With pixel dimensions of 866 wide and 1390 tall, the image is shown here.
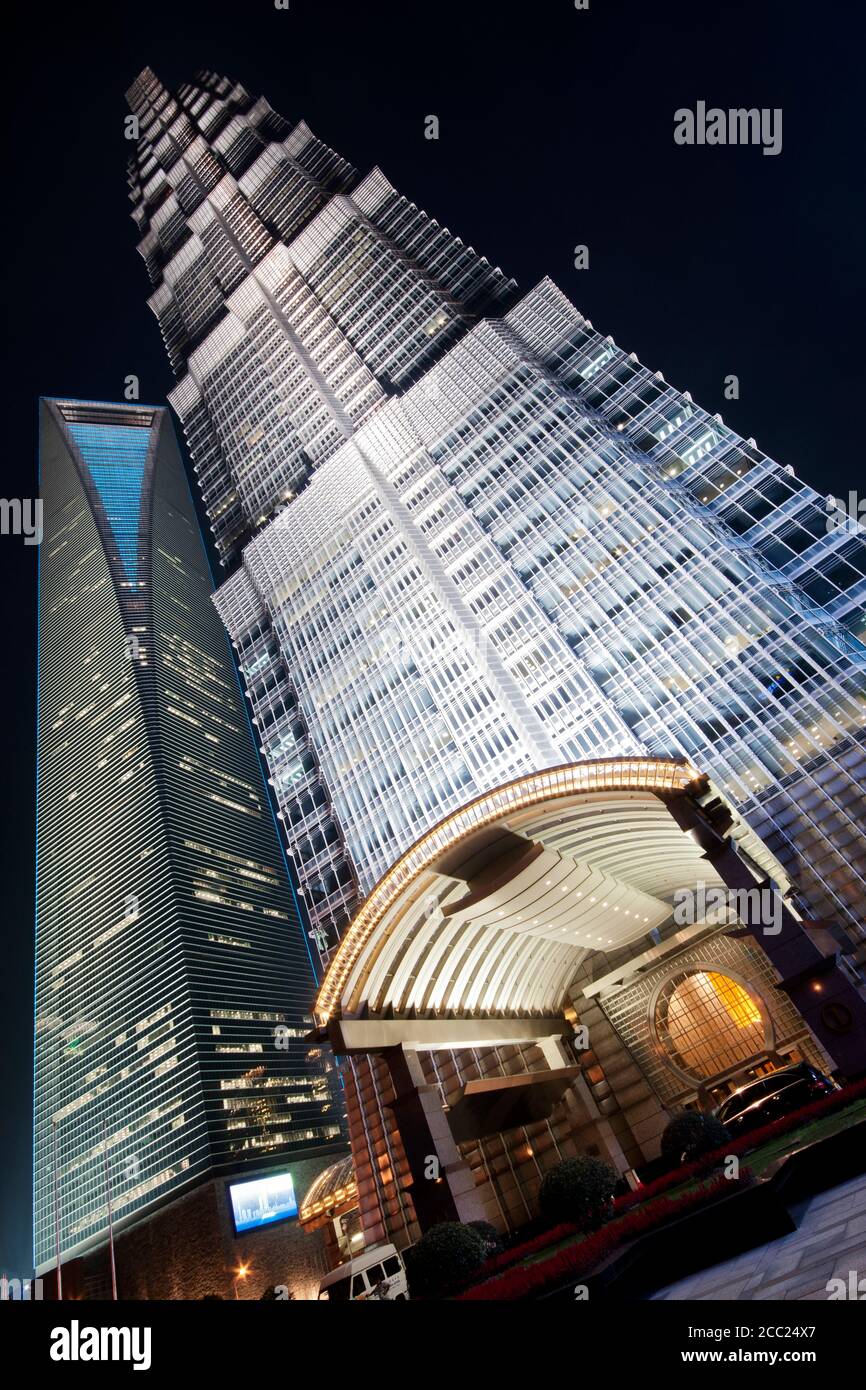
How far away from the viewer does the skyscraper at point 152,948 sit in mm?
121875

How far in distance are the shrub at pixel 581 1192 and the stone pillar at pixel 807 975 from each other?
9.89 m

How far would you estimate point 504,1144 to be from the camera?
144 ft

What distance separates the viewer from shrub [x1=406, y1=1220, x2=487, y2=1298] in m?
21.7

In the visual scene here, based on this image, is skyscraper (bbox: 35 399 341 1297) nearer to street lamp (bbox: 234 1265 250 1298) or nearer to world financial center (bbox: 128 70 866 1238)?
street lamp (bbox: 234 1265 250 1298)

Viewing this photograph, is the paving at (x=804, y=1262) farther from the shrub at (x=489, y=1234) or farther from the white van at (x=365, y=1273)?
the white van at (x=365, y=1273)

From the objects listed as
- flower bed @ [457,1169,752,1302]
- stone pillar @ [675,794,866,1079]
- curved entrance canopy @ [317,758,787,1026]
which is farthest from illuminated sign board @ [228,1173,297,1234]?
flower bed @ [457,1169,752,1302]

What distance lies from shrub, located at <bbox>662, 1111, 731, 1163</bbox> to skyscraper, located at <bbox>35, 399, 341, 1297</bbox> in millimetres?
107604

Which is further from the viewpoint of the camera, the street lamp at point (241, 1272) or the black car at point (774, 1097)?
the street lamp at point (241, 1272)

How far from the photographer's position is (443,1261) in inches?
861

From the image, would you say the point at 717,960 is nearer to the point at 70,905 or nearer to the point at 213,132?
the point at 70,905

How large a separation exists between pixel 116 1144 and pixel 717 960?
395ft

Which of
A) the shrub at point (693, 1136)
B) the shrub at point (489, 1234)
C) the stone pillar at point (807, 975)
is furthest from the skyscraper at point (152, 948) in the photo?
the stone pillar at point (807, 975)

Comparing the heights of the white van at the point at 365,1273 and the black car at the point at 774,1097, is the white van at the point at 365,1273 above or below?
above
